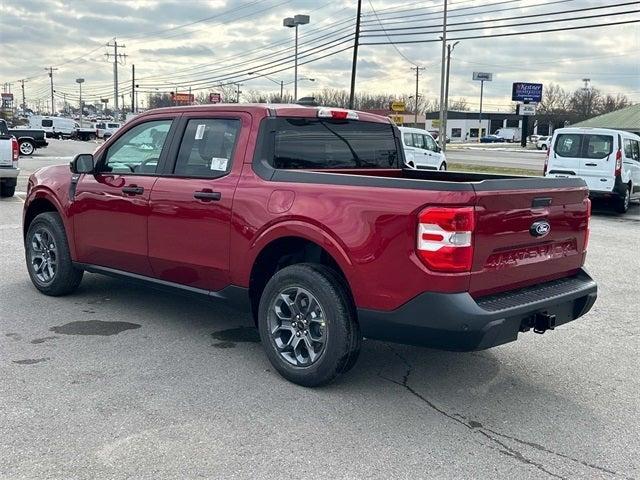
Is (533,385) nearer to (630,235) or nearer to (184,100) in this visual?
(630,235)

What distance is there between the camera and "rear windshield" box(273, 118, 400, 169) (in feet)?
15.8

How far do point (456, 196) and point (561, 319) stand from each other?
4.21 ft

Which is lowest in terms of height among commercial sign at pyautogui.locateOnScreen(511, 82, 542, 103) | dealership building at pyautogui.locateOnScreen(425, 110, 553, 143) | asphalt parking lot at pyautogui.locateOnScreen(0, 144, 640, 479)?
asphalt parking lot at pyautogui.locateOnScreen(0, 144, 640, 479)

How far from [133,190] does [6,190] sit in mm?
11472

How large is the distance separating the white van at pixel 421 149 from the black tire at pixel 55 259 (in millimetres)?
16600

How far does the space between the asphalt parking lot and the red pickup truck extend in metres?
A: 0.43

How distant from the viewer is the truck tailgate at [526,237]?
3738mm

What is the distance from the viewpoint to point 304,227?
4.22 meters

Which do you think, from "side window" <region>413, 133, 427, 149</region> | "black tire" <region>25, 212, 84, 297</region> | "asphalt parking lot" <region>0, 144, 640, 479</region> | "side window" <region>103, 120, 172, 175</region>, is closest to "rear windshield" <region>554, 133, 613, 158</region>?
"side window" <region>413, 133, 427, 149</region>

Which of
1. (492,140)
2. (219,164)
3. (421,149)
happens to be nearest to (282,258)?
(219,164)

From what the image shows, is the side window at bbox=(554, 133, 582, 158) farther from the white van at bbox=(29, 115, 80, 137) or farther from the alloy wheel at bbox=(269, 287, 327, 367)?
the white van at bbox=(29, 115, 80, 137)

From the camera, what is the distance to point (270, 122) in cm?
473

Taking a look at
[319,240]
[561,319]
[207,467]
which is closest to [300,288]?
[319,240]

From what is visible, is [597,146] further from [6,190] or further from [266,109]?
[6,190]
